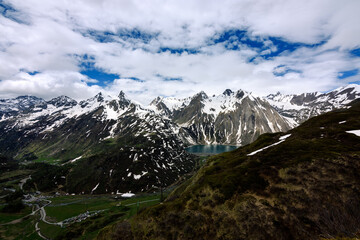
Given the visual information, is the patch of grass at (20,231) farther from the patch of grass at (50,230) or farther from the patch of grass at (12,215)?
the patch of grass at (12,215)

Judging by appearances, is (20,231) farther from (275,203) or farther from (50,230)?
(275,203)

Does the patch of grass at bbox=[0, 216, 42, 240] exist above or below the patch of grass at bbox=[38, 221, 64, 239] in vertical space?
above

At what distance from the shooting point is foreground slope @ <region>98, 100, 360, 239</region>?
35500 mm

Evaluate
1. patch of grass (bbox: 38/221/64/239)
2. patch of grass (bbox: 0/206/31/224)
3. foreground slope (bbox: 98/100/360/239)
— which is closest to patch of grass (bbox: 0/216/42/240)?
patch of grass (bbox: 38/221/64/239)

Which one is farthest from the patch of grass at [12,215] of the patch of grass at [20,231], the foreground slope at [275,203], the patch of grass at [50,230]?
Result: the foreground slope at [275,203]

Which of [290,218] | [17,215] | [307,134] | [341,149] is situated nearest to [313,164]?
[341,149]

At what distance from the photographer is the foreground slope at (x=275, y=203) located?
3550 centimetres

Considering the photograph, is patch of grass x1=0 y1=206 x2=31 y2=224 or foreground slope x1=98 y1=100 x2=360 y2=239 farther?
patch of grass x1=0 y1=206 x2=31 y2=224

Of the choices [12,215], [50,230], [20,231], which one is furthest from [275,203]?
[12,215]

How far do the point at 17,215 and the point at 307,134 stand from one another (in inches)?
9194

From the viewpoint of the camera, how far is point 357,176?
39.6m

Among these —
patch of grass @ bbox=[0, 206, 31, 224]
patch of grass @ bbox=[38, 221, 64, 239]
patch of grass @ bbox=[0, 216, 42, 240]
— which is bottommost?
patch of grass @ bbox=[38, 221, 64, 239]

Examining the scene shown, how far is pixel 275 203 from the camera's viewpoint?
4109 centimetres

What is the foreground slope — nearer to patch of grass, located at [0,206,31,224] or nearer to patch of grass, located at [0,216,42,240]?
patch of grass, located at [0,216,42,240]
